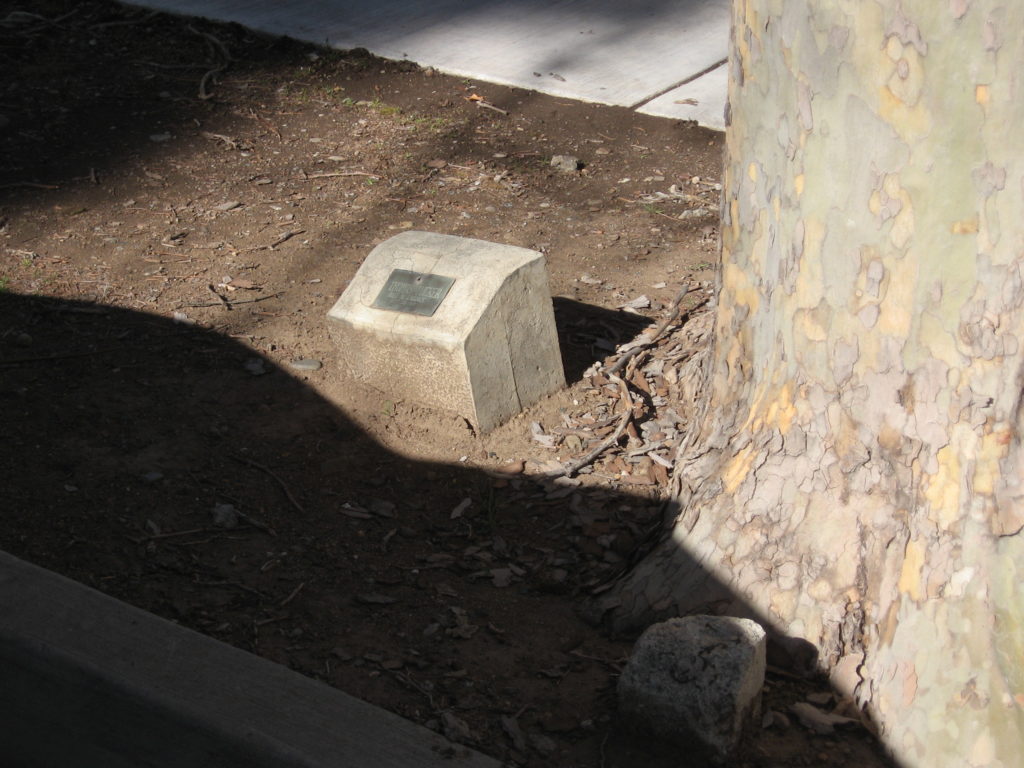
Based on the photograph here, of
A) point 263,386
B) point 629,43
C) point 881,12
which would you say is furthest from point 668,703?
point 629,43

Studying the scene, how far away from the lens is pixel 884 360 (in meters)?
2.48

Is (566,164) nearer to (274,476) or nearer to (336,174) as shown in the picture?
(336,174)

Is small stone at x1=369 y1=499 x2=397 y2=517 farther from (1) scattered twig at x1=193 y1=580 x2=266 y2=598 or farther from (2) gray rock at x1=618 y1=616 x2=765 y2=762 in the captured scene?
(2) gray rock at x1=618 y1=616 x2=765 y2=762

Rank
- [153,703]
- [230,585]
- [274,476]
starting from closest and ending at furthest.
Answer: [153,703], [230,585], [274,476]

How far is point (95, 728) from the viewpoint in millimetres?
2695

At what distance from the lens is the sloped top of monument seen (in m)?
3.84

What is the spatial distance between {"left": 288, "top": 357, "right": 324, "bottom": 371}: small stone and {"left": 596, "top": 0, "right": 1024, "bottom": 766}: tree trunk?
75.2 inches

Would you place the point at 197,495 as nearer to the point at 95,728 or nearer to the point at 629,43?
the point at 95,728

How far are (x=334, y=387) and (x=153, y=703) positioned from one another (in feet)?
5.90

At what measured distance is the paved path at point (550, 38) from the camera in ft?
22.6

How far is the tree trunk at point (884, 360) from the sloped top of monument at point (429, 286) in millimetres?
1114

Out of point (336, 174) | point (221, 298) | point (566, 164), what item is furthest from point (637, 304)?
point (336, 174)

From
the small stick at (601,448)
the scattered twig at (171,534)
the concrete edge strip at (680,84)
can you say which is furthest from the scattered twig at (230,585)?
the concrete edge strip at (680,84)

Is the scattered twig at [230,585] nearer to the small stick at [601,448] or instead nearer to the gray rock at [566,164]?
the small stick at [601,448]
